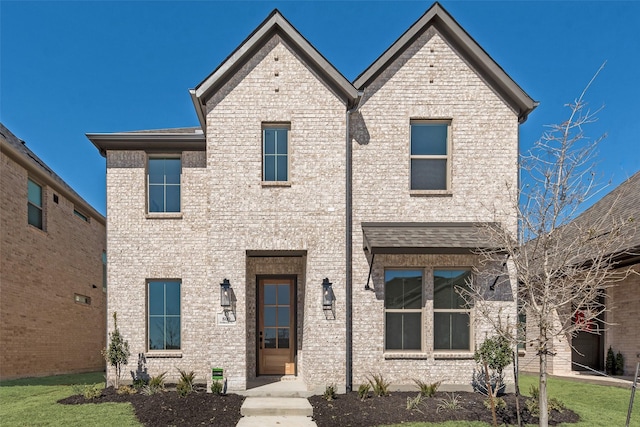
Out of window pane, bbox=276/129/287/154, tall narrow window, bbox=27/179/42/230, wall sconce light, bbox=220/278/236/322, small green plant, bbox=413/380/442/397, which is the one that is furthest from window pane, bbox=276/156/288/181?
tall narrow window, bbox=27/179/42/230

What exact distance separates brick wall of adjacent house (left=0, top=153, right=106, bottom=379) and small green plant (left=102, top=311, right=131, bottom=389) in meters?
4.75

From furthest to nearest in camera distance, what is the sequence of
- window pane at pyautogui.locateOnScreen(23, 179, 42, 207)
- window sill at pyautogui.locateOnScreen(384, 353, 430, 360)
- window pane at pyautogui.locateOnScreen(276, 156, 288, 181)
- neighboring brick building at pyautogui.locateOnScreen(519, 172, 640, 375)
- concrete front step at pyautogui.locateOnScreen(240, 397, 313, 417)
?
window pane at pyautogui.locateOnScreen(23, 179, 42, 207)
neighboring brick building at pyautogui.locateOnScreen(519, 172, 640, 375)
window pane at pyautogui.locateOnScreen(276, 156, 288, 181)
window sill at pyautogui.locateOnScreen(384, 353, 430, 360)
concrete front step at pyautogui.locateOnScreen(240, 397, 313, 417)

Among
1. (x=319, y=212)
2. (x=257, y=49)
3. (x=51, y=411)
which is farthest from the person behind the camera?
(x=257, y=49)

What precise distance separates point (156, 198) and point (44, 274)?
6.86 metres

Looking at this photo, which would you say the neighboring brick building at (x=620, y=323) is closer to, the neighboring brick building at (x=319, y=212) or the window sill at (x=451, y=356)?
the window sill at (x=451, y=356)

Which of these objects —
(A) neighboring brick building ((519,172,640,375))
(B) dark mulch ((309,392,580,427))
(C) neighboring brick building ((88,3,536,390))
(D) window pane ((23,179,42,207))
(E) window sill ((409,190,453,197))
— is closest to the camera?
(B) dark mulch ((309,392,580,427))

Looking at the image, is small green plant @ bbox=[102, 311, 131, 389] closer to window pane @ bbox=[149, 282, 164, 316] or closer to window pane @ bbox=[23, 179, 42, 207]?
window pane @ bbox=[149, 282, 164, 316]

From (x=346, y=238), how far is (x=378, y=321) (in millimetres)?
2084

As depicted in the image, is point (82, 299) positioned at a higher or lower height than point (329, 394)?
higher

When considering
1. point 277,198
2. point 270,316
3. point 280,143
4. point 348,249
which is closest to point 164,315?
point 270,316

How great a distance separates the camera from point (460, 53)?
9797mm

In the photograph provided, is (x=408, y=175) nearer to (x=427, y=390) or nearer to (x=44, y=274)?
(x=427, y=390)

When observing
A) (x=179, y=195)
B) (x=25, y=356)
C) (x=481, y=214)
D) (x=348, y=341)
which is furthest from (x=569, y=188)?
(x=25, y=356)

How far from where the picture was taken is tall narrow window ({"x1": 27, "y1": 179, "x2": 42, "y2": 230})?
13.5m
